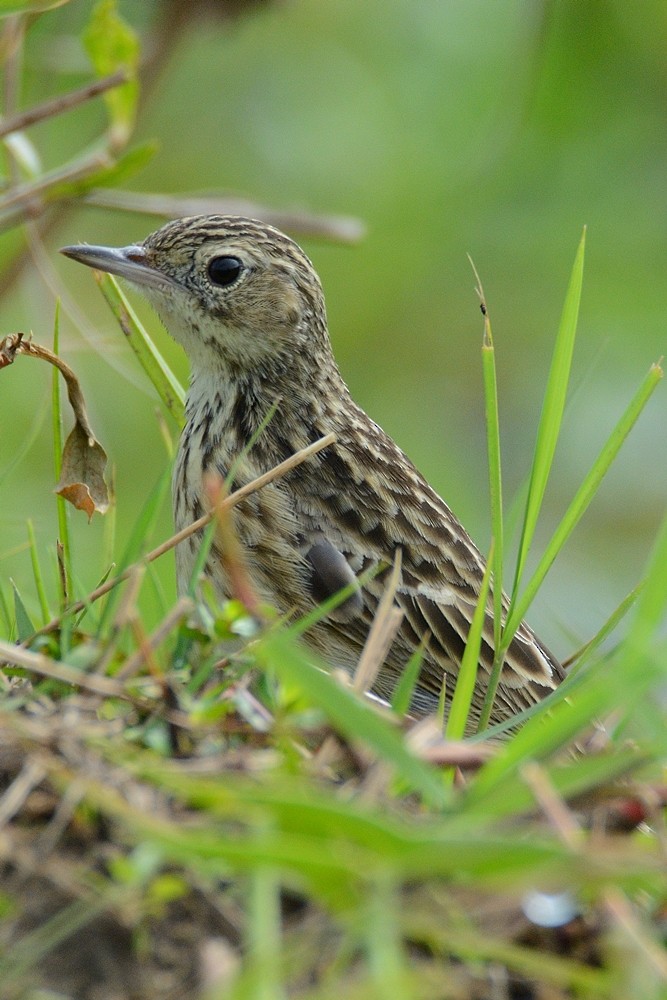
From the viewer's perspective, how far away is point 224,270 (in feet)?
17.4

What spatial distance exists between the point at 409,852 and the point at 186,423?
3.16 meters

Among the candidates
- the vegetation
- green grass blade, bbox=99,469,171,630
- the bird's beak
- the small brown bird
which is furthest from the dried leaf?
the bird's beak

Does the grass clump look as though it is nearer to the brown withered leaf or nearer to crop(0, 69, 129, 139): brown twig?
the brown withered leaf

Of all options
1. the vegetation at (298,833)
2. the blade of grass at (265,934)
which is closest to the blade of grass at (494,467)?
the vegetation at (298,833)

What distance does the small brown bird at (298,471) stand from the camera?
4.63m

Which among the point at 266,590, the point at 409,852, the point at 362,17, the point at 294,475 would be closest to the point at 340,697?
the point at 409,852

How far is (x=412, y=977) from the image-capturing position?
2.17 metres

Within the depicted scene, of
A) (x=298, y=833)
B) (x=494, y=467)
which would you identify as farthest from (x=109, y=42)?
(x=298, y=833)

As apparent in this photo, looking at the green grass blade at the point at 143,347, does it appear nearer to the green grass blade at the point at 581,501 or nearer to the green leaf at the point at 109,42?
the green leaf at the point at 109,42

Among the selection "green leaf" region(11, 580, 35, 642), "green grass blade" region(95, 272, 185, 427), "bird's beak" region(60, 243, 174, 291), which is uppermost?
"bird's beak" region(60, 243, 174, 291)

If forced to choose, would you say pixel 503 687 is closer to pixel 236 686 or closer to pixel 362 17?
pixel 236 686

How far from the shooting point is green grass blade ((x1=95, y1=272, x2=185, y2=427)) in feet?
13.8

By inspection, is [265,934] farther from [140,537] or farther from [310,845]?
[140,537]

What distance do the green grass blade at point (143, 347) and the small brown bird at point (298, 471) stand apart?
1.15 ft
